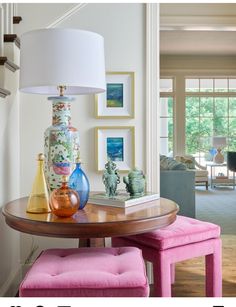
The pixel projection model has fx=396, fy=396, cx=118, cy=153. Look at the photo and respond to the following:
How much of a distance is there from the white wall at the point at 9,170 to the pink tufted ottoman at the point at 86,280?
0.79 metres

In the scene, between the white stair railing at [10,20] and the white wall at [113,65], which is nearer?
the white stair railing at [10,20]

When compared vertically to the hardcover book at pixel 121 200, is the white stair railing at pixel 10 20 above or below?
above

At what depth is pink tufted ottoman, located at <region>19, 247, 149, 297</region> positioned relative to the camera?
1529 millimetres

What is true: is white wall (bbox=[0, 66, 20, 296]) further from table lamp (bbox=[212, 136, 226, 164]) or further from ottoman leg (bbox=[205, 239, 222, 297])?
table lamp (bbox=[212, 136, 226, 164])

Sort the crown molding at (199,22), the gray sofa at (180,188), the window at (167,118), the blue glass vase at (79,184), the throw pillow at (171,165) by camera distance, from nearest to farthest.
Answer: the blue glass vase at (79,184) < the gray sofa at (180,188) < the throw pillow at (171,165) < the crown molding at (199,22) < the window at (167,118)

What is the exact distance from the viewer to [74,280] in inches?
60.5

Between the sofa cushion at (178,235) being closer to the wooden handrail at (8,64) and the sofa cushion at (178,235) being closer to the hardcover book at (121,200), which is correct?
the hardcover book at (121,200)

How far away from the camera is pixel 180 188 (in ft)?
14.7

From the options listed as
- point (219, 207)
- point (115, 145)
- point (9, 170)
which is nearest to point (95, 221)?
point (9, 170)

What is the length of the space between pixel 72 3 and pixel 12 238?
5.41 feet

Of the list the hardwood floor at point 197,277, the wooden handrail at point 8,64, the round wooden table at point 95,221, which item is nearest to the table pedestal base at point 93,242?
the round wooden table at point 95,221

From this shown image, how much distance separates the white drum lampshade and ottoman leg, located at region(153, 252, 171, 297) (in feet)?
3.23

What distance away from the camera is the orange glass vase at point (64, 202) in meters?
1.76

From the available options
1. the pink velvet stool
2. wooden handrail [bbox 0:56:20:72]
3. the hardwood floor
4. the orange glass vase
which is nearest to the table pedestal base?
the pink velvet stool
